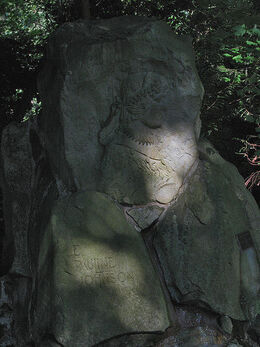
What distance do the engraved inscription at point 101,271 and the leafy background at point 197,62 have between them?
253 cm

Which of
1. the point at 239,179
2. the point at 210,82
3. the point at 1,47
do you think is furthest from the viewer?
the point at 1,47

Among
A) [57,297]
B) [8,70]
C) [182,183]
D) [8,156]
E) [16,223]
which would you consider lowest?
[8,70]

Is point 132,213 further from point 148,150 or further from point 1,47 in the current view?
point 1,47

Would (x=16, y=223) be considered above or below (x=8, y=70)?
above

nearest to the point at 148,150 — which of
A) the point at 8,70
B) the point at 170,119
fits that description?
the point at 170,119

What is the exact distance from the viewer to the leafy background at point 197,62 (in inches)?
194

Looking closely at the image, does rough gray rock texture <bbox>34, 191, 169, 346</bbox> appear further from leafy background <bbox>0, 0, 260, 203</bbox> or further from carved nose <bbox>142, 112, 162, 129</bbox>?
leafy background <bbox>0, 0, 260, 203</bbox>

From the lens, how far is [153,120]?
8.87 ft

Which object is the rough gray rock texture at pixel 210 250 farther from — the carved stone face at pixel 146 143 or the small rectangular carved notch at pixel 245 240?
the carved stone face at pixel 146 143

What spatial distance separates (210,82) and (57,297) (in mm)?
3560

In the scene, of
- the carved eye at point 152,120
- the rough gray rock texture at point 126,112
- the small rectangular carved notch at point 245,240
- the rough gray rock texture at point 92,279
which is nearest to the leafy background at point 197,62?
the rough gray rock texture at point 126,112

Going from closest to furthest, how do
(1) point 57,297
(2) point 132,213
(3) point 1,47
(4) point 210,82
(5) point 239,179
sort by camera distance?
(1) point 57,297 < (2) point 132,213 < (5) point 239,179 < (4) point 210,82 < (3) point 1,47

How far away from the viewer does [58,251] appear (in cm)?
229

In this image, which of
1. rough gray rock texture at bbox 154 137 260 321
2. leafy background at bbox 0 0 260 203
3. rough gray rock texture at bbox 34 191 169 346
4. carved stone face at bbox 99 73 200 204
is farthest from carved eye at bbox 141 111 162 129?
leafy background at bbox 0 0 260 203
